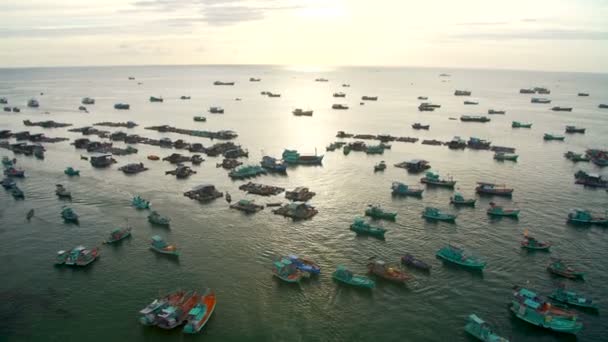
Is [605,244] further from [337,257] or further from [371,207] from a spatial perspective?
[337,257]

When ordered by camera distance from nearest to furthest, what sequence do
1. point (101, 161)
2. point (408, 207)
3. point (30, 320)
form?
point (30, 320) < point (408, 207) < point (101, 161)

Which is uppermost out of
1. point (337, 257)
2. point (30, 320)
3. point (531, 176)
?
point (531, 176)

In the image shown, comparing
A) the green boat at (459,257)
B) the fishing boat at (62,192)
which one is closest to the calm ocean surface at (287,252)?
the green boat at (459,257)

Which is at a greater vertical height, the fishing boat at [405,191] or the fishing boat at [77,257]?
the fishing boat at [405,191]

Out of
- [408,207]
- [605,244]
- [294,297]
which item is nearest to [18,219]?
[294,297]

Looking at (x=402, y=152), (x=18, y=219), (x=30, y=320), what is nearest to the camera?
(x=30, y=320)

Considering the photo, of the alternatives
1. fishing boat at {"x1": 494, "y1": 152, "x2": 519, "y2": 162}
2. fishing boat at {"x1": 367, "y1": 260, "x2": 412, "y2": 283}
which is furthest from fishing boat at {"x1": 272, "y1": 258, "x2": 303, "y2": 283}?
fishing boat at {"x1": 494, "y1": 152, "x2": 519, "y2": 162}

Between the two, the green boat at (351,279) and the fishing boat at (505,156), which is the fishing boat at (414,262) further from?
the fishing boat at (505,156)
